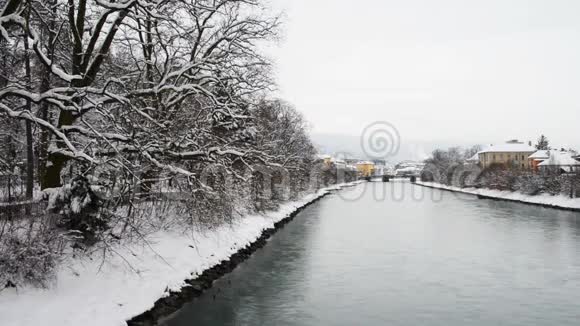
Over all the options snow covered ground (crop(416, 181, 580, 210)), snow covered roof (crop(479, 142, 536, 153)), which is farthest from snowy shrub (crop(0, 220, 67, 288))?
snow covered roof (crop(479, 142, 536, 153))

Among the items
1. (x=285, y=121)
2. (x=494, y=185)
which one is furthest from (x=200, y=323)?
(x=494, y=185)

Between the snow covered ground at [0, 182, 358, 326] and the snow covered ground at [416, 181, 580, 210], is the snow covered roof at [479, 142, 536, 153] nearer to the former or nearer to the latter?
the snow covered ground at [416, 181, 580, 210]

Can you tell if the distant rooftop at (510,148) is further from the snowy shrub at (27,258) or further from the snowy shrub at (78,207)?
the snowy shrub at (27,258)

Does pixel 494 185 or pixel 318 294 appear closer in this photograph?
pixel 318 294

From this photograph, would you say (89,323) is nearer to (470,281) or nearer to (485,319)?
(485,319)

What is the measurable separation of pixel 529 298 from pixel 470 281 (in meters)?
2.13

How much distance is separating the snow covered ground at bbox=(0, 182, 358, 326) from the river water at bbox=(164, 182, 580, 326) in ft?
2.96

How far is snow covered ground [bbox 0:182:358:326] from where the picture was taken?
8.02 m

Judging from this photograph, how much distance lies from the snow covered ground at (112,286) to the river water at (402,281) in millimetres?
903

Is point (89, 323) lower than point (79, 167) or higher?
lower

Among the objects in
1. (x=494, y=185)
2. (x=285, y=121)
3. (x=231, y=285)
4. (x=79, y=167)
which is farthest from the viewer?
(x=494, y=185)

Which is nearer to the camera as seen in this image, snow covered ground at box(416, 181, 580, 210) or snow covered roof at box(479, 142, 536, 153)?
snow covered ground at box(416, 181, 580, 210)

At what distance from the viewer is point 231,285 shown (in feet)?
46.0

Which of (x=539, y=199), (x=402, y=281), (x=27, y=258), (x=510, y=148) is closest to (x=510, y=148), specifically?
(x=510, y=148)
